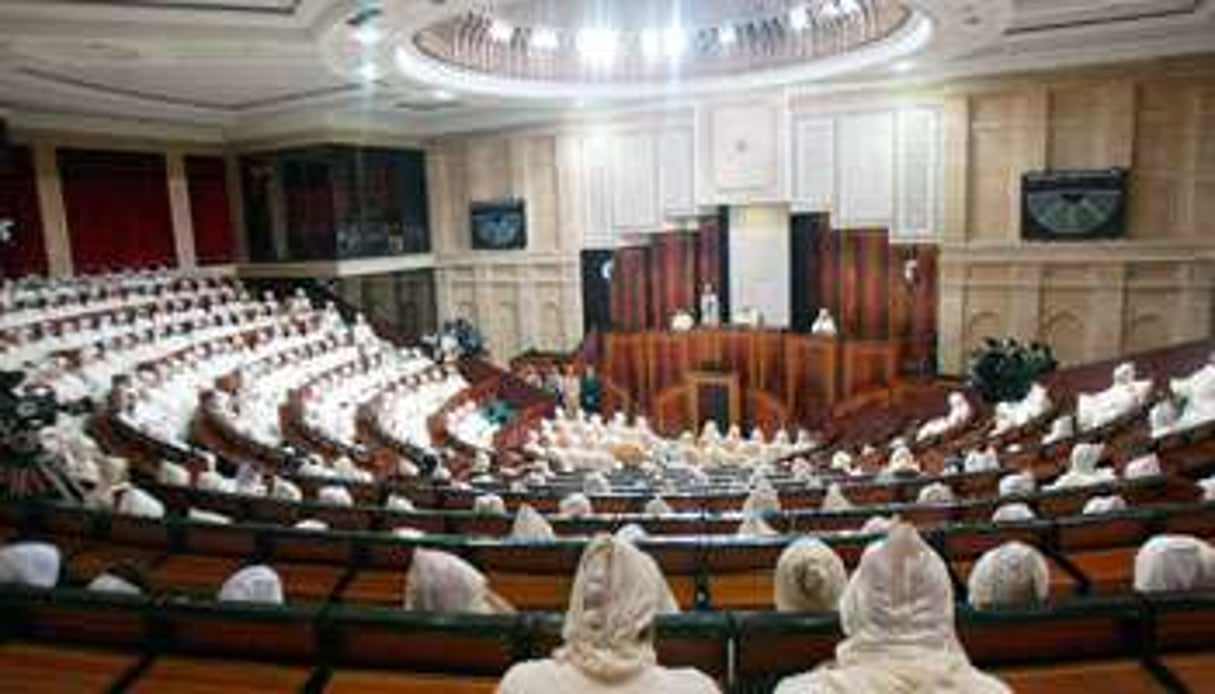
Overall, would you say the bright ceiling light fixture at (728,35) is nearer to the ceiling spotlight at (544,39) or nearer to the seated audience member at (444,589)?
the ceiling spotlight at (544,39)

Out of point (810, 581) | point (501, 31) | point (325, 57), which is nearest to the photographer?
point (810, 581)

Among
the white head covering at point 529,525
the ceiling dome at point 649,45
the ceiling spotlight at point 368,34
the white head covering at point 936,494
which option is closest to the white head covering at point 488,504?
the white head covering at point 529,525

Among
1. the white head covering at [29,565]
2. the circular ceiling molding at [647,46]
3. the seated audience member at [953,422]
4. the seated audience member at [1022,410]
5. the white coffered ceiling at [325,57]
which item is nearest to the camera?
the white head covering at [29,565]

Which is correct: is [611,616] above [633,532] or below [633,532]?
above

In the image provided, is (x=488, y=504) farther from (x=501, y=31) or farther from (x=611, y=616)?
(x=501, y=31)

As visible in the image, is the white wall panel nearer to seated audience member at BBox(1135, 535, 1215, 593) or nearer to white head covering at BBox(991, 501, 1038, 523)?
white head covering at BBox(991, 501, 1038, 523)

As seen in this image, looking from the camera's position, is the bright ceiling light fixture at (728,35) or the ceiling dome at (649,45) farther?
the bright ceiling light fixture at (728,35)

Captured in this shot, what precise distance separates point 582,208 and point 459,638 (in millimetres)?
11651

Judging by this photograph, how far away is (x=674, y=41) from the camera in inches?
442

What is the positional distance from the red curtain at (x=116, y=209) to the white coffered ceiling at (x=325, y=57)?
56 cm

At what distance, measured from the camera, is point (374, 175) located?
45.4 feet

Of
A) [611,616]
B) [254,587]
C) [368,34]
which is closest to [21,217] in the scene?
[368,34]

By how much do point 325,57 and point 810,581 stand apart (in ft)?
24.2

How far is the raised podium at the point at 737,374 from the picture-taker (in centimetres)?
1144
